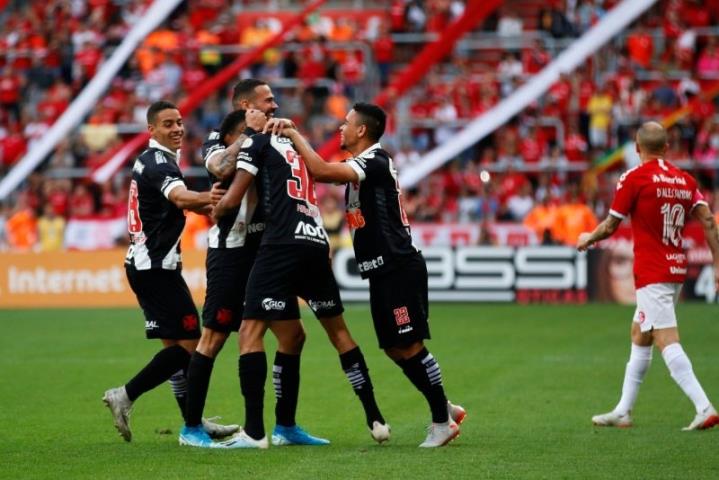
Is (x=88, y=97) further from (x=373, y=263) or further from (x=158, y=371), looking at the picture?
(x=373, y=263)

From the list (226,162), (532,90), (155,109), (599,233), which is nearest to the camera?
(226,162)

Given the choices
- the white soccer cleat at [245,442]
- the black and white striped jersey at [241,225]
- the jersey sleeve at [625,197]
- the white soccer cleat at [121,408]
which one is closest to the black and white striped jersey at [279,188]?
the black and white striped jersey at [241,225]

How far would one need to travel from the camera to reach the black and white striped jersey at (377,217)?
31.0ft

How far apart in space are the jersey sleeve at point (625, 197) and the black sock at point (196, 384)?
3335 mm

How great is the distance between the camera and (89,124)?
31.0 metres

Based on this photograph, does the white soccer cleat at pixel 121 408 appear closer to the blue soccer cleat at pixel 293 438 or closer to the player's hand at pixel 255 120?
the blue soccer cleat at pixel 293 438

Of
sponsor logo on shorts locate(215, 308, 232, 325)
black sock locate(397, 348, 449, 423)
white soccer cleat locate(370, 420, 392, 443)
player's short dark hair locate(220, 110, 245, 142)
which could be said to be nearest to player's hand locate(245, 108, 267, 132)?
player's short dark hair locate(220, 110, 245, 142)

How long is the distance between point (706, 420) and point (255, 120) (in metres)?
3.99

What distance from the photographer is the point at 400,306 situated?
9.45 metres

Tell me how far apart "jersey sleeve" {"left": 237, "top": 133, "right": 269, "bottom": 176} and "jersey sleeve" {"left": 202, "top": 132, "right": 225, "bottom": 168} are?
329 millimetres

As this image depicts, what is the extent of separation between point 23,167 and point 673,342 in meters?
21.9

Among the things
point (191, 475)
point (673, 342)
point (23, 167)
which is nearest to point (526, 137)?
point (23, 167)

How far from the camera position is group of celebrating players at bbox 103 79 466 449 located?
9242 millimetres

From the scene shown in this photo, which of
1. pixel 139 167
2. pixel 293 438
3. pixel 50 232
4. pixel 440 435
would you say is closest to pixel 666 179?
pixel 440 435
